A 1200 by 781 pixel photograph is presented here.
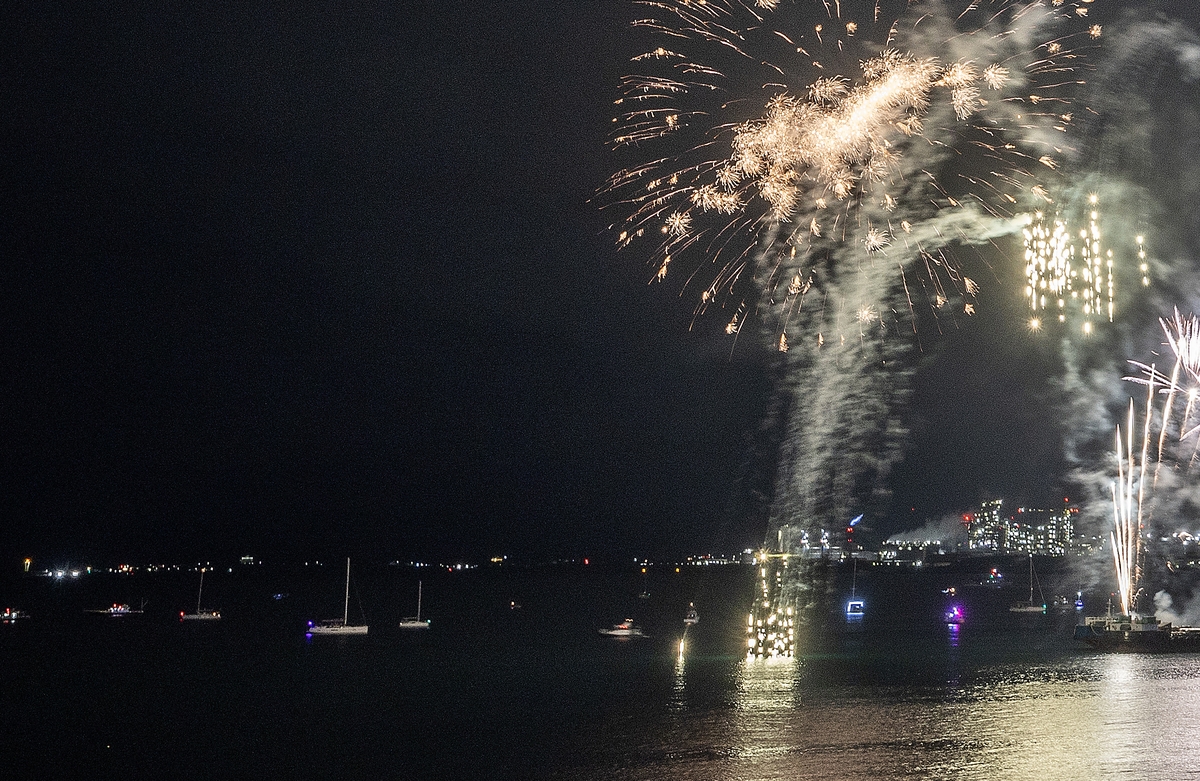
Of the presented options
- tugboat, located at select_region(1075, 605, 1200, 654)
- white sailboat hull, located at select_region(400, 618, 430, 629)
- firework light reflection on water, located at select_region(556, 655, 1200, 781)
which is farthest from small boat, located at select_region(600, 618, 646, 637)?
tugboat, located at select_region(1075, 605, 1200, 654)

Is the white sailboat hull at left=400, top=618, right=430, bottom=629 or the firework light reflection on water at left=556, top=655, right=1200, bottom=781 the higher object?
the firework light reflection on water at left=556, top=655, right=1200, bottom=781

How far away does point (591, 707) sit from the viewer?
149ft

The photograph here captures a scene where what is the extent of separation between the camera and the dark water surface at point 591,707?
31.8 m

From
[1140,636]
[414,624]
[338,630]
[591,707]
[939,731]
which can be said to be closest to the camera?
[939,731]

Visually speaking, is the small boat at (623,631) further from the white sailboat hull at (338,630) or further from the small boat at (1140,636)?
the small boat at (1140,636)

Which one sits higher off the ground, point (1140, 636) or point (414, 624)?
point (1140, 636)

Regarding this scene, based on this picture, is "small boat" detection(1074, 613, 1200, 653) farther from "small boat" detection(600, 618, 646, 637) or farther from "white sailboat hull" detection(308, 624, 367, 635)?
"white sailboat hull" detection(308, 624, 367, 635)

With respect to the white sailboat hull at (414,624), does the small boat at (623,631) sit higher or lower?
higher

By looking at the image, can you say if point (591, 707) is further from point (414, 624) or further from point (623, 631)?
point (414, 624)

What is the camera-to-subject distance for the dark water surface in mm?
31750

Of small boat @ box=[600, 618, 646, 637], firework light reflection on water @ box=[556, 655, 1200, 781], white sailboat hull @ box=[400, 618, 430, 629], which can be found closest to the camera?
firework light reflection on water @ box=[556, 655, 1200, 781]

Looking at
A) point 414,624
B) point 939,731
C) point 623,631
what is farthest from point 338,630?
point 939,731

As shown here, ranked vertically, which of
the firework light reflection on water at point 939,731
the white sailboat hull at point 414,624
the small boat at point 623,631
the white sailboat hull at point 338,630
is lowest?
the white sailboat hull at point 414,624

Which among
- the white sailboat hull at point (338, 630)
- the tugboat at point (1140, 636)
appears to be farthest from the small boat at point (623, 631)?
the tugboat at point (1140, 636)
